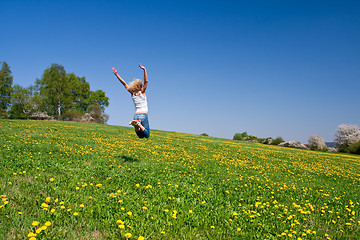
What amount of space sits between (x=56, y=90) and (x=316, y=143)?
63660 mm

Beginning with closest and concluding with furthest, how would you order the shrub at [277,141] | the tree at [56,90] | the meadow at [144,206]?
the meadow at [144,206] < the shrub at [277,141] < the tree at [56,90]

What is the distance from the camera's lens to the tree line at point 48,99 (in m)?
47.8

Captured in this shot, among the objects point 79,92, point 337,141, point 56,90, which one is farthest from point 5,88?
point 337,141

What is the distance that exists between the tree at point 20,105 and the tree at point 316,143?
213ft

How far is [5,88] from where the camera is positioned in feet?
160

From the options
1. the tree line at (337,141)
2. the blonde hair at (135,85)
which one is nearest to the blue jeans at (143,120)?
the blonde hair at (135,85)

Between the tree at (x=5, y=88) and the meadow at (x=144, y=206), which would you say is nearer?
the meadow at (x=144, y=206)

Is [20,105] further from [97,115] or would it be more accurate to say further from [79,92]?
[97,115]

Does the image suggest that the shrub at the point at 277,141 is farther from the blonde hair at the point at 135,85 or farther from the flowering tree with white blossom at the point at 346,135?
the blonde hair at the point at 135,85

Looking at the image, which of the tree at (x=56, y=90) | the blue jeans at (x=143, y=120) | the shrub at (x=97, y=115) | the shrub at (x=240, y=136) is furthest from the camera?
the shrub at (x=240, y=136)

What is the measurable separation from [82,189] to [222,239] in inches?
122

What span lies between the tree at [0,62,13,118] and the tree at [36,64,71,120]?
6.55m

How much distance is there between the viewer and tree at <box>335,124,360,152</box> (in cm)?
4503

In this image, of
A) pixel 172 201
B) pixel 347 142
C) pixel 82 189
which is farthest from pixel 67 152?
pixel 347 142
